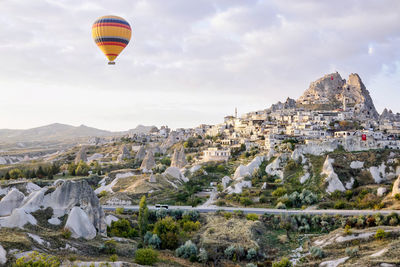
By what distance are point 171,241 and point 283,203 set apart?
1615cm

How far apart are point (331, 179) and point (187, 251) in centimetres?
2558

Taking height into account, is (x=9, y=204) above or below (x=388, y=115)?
below

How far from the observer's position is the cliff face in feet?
374

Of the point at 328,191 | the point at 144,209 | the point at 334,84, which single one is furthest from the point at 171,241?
→ the point at 334,84

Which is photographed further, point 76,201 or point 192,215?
point 192,215

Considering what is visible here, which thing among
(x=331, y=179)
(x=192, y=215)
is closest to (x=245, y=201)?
(x=192, y=215)

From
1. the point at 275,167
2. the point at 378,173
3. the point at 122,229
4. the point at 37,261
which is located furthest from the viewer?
the point at 275,167

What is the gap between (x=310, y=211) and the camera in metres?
40.1

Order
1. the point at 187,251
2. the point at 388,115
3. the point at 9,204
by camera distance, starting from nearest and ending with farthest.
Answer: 1. the point at 187,251
2. the point at 9,204
3. the point at 388,115

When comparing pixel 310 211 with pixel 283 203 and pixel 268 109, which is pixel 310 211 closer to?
pixel 283 203

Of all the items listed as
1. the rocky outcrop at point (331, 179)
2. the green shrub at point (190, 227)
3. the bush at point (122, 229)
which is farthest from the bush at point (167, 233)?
the rocky outcrop at point (331, 179)

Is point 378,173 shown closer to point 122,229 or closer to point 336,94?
point 122,229

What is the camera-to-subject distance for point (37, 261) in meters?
20.4

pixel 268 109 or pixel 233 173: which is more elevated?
pixel 268 109
